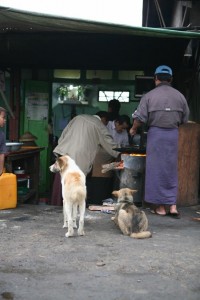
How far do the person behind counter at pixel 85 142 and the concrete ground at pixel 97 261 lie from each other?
66.2 inches

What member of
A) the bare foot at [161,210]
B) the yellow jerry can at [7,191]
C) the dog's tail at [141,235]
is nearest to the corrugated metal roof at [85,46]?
the yellow jerry can at [7,191]

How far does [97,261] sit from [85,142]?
3.73m

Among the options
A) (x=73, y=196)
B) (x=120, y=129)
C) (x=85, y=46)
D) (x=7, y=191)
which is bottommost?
(x=7, y=191)

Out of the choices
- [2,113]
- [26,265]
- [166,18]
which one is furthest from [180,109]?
[166,18]

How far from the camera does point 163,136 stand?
7.06 m

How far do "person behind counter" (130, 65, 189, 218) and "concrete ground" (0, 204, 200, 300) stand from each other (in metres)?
0.46

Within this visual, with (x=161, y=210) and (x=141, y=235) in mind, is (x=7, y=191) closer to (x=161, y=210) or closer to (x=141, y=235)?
(x=161, y=210)

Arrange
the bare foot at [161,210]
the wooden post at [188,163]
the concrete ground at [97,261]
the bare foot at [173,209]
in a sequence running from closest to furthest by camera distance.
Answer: the concrete ground at [97,261]
the bare foot at [173,209]
the bare foot at [161,210]
the wooden post at [188,163]

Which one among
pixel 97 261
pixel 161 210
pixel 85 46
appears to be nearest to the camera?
pixel 97 261

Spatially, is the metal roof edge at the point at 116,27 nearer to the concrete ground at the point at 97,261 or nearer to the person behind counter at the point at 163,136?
the person behind counter at the point at 163,136

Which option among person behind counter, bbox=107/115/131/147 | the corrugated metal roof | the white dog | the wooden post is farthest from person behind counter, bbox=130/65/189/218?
person behind counter, bbox=107/115/131/147

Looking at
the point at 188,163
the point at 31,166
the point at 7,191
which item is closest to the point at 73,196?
the point at 7,191

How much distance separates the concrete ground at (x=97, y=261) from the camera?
403 centimetres

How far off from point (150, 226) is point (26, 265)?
2.41 metres
